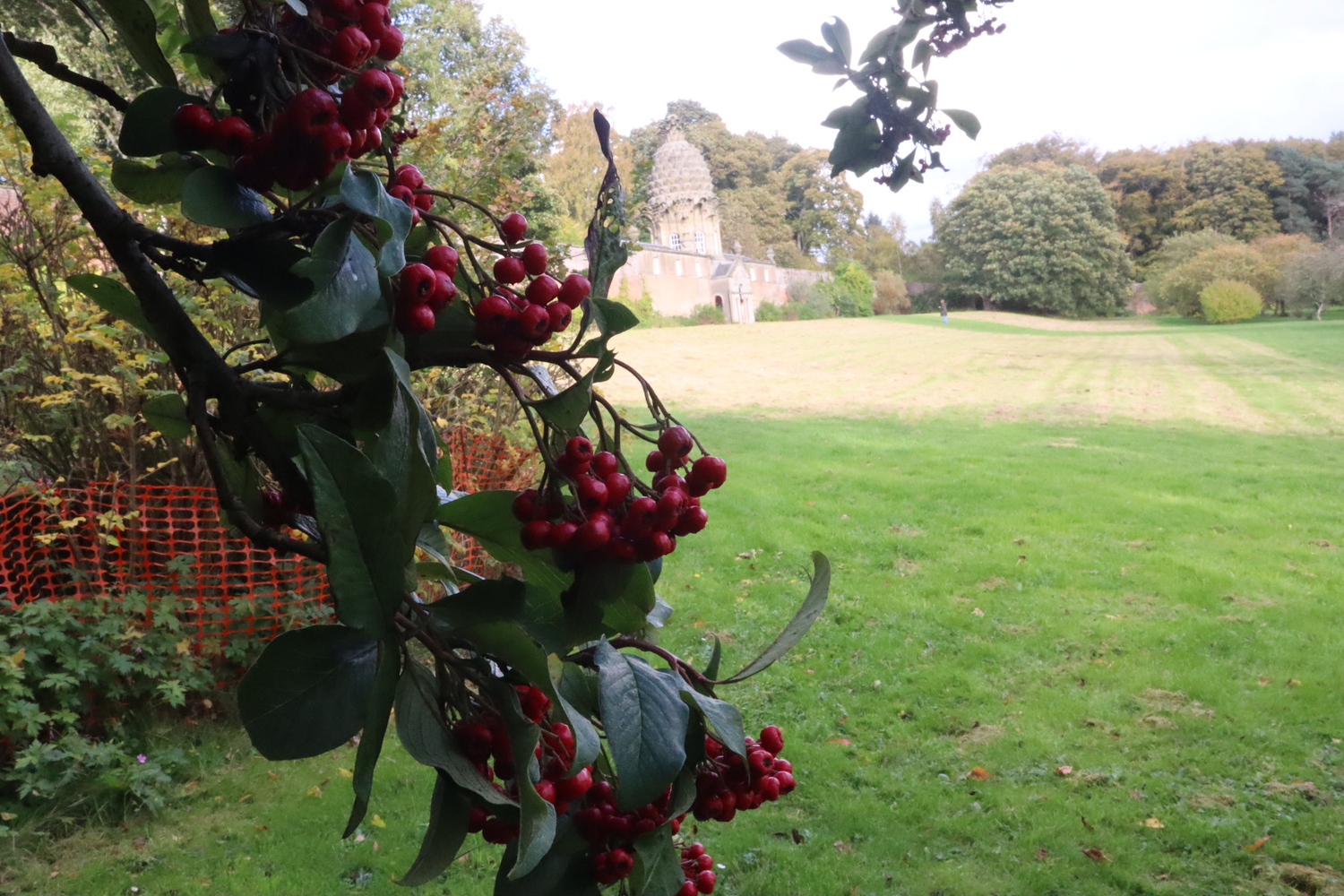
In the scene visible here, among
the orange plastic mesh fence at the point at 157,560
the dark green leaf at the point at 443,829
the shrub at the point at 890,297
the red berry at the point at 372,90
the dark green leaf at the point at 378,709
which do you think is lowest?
the orange plastic mesh fence at the point at 157,560

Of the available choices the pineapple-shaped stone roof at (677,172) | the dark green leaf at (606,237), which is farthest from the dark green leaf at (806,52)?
the pineapple-shaped stone roof at (677,172)

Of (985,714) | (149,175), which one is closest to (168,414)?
(149,175)

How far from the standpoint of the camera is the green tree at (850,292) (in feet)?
137

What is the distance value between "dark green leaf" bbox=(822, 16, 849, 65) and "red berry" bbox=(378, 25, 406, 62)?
1.58 meters

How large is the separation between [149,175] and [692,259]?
3932 centimetres

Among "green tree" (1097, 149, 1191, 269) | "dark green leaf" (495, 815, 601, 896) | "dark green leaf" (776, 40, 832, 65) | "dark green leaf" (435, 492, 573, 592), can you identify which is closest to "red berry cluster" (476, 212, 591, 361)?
"dark green leaf" (435, 492, 573, 592)

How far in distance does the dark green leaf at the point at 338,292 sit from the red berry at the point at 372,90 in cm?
10

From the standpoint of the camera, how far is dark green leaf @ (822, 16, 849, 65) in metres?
2.02

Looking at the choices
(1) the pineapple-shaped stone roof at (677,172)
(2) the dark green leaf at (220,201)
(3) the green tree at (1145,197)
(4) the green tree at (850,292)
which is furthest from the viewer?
(4) the green tree at (850,292)

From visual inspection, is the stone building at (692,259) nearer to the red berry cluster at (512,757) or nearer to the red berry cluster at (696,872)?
the red berry cluster at (696,872)

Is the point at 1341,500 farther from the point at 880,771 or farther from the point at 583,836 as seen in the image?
the point at 583,836

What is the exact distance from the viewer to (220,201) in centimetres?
59

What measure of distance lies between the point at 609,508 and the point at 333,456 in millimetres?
217

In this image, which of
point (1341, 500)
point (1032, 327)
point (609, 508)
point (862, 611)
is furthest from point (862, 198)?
point (609, 508)
